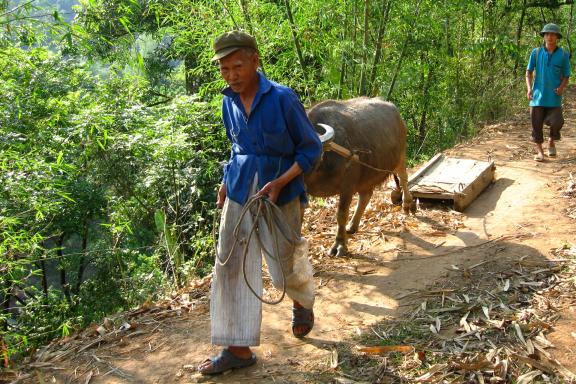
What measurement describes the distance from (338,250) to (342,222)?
300 mm

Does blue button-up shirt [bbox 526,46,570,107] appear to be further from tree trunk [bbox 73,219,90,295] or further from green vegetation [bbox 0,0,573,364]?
tree trunk [bbox 73,219,90,295]

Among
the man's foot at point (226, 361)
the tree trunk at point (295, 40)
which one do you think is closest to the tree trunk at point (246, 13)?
the tree trunk at point (295, 40)

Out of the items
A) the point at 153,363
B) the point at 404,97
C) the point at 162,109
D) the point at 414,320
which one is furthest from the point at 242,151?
the point at 404,97

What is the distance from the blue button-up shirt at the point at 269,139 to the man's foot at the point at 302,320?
2.80ft

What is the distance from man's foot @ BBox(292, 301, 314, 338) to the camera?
3891 millimetres

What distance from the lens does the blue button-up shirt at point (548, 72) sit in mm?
7777

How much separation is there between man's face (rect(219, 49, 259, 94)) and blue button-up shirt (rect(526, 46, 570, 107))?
5978mm

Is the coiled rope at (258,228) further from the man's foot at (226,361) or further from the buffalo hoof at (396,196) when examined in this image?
the buffalo hoof at (396,196)

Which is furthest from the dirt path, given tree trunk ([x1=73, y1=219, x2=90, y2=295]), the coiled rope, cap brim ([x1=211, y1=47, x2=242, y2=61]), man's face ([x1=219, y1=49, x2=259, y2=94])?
tree trunk ([x1=73, y1=219, x2=90, y2=295])

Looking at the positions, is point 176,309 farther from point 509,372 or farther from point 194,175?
point 194,175

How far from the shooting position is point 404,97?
13469 millimetres

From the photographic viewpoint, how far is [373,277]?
16.8 feet

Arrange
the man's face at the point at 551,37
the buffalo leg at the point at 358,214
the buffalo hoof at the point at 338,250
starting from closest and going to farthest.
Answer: the buffalo hoof at the point at 338,250 → the buffalo leg at the point at 358,214 → the man's face at the point at 551,37

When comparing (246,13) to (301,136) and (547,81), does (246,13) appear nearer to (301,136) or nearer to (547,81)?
(547,81)
